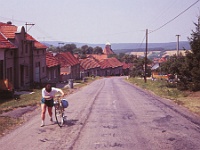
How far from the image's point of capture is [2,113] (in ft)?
51.6

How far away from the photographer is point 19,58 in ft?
102

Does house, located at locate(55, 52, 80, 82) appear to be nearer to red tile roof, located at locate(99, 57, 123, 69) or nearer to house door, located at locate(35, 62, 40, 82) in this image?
house door, located at locate(35, 62, 40, 82)

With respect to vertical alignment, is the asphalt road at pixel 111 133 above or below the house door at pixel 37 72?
below

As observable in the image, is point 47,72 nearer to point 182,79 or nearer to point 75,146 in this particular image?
point 182,79

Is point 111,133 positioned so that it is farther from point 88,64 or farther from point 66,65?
point 88,64

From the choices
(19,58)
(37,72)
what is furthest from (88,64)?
(19,58)

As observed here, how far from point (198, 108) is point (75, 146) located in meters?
10.4

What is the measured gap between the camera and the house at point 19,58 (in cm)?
2837

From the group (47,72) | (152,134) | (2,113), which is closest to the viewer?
(152,134)

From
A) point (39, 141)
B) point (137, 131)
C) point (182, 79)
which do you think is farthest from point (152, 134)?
point (182, 79)

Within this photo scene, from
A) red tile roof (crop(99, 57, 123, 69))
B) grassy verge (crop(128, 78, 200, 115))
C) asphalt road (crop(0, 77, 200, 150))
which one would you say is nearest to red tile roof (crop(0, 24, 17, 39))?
grassy verge (crop(128, 78, 200, 115))

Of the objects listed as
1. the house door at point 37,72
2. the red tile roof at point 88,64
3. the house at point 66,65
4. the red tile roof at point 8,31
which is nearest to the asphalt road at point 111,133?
the red tile roof at point 8,31

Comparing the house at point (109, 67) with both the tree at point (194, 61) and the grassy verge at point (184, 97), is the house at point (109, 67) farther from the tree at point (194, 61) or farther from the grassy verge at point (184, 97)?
the tree at point (194, 61)

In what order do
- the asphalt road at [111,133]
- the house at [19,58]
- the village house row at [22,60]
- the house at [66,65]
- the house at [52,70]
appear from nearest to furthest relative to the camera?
1. the asphalt road at [111,133]
2. the village house row at [22,60]
3. the house at [19,58]
4. the house at [52,70]
5. the house at [66,65]
